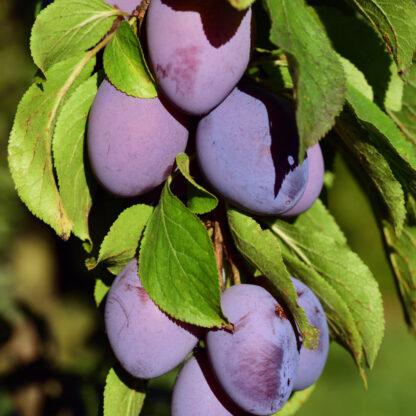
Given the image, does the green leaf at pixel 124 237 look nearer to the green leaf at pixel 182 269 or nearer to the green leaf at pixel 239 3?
the green leaf at pixel 182 269

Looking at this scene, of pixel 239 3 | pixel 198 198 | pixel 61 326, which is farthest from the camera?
pixel 61 326

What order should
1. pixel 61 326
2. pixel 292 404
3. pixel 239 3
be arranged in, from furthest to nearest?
1. pixel 61 326
2. pixel 292 404
3. pixel 239 3

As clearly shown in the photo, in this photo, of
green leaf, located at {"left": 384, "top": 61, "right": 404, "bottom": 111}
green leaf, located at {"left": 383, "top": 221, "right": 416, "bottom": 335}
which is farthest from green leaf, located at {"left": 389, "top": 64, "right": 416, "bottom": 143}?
green leaf, located at {"left": 383, "top": 221, "right": 416, "bottom": 335}

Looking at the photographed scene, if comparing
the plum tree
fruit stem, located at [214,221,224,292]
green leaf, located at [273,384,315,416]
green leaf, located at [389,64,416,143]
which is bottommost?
green leaf, located at [273,384,315,416]

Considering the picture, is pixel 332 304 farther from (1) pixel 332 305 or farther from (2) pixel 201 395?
(2) pixel 201 395

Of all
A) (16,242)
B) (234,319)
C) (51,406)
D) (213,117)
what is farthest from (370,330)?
(16,242)

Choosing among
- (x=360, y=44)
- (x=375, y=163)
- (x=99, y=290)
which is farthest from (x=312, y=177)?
(x=99, y=290)

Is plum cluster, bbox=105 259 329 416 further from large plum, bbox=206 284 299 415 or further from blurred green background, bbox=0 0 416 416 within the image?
blurred green background, bbox=0 0 416 416

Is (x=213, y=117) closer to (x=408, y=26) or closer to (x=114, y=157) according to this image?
A: (x=114, y=157)
